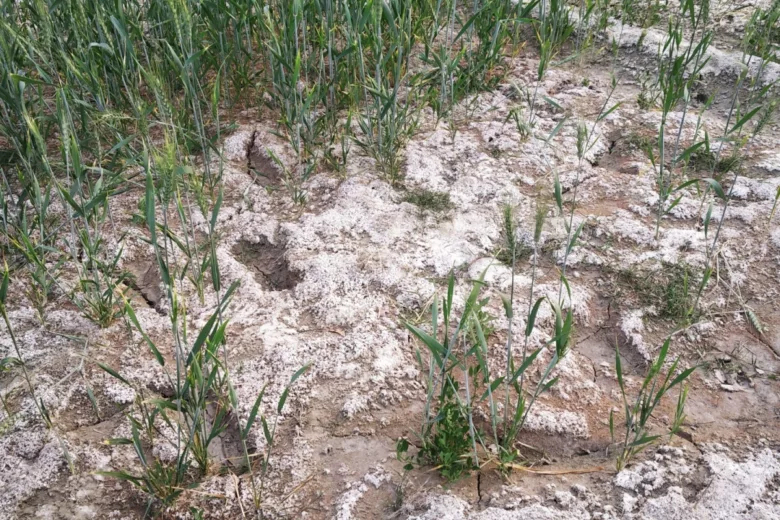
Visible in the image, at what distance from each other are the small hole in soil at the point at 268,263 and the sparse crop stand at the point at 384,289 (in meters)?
0.01

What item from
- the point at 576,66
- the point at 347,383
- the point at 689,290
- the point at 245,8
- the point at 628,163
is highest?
the point at 245,8

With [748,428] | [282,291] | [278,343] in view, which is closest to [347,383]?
A: [278,343]

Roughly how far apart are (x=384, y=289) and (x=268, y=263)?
515mm

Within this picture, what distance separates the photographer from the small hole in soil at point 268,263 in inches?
95.4

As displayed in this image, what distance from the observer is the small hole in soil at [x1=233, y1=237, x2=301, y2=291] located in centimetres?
242

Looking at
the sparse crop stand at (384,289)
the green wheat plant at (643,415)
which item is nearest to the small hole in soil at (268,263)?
the sparse crop stand at (384,289)

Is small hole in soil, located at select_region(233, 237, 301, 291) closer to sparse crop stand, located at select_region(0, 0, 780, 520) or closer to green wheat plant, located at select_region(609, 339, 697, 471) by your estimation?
sparse crop stand, located at select_region(0, 0, 780, 520)

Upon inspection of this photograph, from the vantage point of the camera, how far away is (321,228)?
2580 millimetres

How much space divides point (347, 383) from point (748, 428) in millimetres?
1192

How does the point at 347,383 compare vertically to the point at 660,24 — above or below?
below

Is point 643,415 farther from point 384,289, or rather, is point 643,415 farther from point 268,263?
point 268,263

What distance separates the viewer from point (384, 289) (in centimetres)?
231

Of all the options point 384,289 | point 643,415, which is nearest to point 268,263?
point 384,289

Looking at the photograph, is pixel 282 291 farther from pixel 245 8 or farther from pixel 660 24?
pixel 660 24
